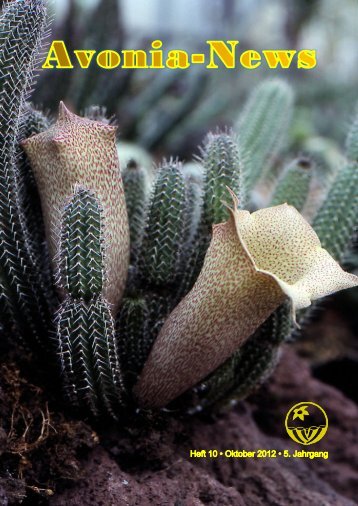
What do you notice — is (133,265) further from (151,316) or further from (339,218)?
(339,218)

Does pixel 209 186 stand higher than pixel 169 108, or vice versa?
pixel 169 108

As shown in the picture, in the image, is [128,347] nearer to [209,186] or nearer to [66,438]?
[66,438]

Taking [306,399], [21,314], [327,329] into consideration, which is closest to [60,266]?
[21,314]

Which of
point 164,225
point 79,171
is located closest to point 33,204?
point 79,171

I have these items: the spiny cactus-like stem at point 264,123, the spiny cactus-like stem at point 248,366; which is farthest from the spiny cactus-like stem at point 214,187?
the spiny cactus-like stem at point 264,123

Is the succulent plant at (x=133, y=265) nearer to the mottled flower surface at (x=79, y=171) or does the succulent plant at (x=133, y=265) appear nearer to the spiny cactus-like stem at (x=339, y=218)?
the mottled flower surface at (x=79, y=171)

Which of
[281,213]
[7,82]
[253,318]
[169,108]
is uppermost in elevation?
[169,108]
